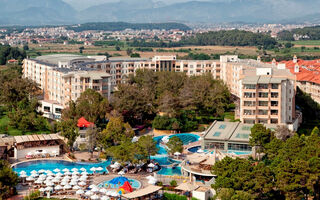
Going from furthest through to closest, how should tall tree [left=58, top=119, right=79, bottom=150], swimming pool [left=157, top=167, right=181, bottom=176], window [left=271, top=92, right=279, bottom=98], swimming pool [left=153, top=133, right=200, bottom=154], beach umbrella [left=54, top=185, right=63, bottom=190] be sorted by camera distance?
window [left=271, top=92, right=279, bottom=98]
swimming pool [left=153, top=133, right=200, bottom=154]
tall tree [left=58, top=119, right=79, bottom=150]
swimming pool [left=157, top=167, right=181, bottom=176]
beach umbrella [left=54, top=185, right=63, bottom=190]

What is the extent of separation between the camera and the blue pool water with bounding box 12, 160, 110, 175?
1261 inches

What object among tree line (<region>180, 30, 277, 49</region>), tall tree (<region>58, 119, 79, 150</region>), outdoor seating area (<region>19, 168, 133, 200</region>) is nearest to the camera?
outdoor seating area (<region>19, 168, 133, 200</region>)

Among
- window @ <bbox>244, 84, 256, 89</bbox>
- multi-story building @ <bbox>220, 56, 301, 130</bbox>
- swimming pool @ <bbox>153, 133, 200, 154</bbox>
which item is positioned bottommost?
swimming pool @ <bbox>153, 133, 200, 154</bbox>

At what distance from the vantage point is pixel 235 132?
120 ft

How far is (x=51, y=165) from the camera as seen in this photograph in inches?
1297

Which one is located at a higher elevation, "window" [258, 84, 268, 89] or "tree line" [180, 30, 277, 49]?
"tree line" [180, 30, 277, 49]

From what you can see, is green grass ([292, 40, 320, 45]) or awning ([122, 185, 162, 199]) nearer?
awning ([122, 185, 162, 199])

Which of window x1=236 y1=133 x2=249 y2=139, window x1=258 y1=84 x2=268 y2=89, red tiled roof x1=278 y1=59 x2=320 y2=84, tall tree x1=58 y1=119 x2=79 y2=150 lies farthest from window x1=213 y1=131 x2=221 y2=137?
red tiled roof x1=278 y1=59 x2=320 y2=84

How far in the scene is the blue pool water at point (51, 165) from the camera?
105ft

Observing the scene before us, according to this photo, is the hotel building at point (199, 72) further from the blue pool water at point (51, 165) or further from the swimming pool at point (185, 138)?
the blue pool water at point (51, 165)

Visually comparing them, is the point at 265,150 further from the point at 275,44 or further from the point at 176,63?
the point at 275,44

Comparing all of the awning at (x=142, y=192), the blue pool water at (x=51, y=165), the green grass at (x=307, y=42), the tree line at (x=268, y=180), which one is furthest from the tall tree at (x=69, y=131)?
the green grass at (x=307, y=42)

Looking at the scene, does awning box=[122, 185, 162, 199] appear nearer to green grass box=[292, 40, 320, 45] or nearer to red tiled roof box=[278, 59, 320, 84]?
red tiled roof box=[278, 59, 320, 84]

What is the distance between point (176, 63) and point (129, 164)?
30330mm
